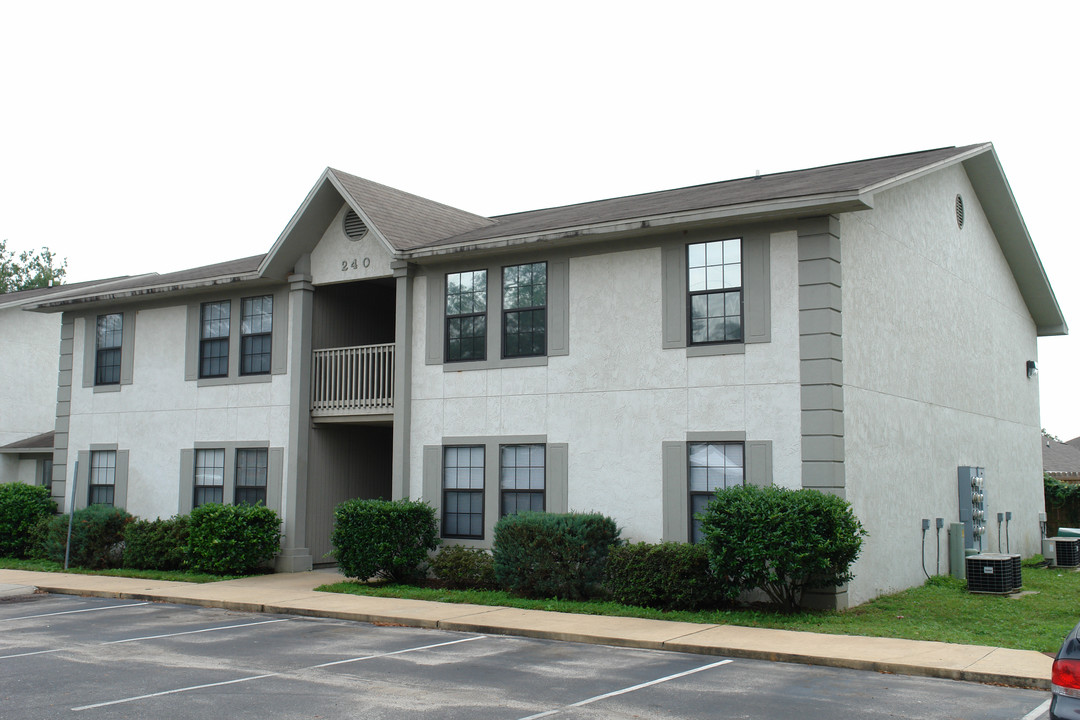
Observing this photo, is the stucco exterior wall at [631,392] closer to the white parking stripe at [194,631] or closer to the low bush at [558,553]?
the low bush at [558,553]

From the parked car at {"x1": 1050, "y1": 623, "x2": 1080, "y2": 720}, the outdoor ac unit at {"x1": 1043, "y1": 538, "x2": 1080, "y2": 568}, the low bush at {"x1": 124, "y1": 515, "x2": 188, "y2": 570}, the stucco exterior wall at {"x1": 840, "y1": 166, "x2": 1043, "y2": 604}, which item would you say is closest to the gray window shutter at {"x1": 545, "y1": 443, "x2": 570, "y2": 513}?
the stucco exterior wall at {"x1": 840, "y1": 166, "x2": 1043, "y2": 604}

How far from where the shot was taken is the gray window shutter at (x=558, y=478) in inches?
668

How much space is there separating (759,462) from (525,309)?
16.6 ft

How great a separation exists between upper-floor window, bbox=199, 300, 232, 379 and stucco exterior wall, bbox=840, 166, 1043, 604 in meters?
13.1

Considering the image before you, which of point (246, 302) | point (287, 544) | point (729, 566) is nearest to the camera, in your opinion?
point (729, 566)

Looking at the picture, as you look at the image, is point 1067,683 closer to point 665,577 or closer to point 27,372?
point 665,577

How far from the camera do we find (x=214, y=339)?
22094mm

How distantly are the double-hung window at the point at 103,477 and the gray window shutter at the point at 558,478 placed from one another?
11431 millimetres

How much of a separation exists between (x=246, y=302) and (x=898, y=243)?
13105 mm

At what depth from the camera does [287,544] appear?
20219 millimetres

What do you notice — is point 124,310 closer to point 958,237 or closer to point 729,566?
point 729,566

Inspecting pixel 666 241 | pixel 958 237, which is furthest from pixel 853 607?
pixel 958 237

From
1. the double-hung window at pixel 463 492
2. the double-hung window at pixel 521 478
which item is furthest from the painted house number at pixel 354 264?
the double-hung window at pixel 521 478

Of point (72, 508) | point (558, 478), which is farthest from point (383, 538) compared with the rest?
point (72, 508)
